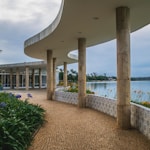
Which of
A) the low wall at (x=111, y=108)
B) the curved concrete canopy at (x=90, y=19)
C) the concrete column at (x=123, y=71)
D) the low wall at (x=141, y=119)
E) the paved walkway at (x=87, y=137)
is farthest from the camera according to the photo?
the concrete column at (x=123, y=71)

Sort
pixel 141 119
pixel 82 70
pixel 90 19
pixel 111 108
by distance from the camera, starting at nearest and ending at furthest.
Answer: pixel 141 119 → pixel 90 19 → pixel 111 108 → pixel 82 70

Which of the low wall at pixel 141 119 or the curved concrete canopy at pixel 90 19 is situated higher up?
the curved concrete canopy at pixel 90 19

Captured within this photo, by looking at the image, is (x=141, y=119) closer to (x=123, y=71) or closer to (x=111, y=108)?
(x=123, y=71)

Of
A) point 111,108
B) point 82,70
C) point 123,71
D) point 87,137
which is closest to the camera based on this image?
point 87,137

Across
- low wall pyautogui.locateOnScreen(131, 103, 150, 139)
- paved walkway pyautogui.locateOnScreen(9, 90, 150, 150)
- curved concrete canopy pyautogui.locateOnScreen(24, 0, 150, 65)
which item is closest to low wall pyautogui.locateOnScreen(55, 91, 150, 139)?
low wall pyautogui.locateOnScreen(131, 103, 150, 139)

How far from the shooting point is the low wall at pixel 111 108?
6113 millimetres

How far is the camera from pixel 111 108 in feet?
29.8

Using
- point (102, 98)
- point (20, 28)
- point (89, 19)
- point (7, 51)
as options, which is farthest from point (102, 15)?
point (7, 51)

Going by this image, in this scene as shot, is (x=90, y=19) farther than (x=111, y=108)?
No

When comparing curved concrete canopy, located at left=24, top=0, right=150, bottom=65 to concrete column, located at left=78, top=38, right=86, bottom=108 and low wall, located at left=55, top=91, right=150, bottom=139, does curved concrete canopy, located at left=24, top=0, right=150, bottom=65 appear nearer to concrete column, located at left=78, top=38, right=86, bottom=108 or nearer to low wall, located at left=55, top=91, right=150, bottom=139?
concrete column, located at left=78, top=38, right=86, bottom=108

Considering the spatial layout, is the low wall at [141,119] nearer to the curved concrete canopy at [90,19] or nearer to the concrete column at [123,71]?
the concrete column at [123,71]

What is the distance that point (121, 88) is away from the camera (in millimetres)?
7129

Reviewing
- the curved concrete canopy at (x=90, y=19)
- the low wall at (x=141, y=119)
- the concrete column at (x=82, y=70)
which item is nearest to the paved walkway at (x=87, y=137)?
the low wall at (x=141, y=119)

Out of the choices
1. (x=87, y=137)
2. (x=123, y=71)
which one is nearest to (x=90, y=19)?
(x=123, y=71)
